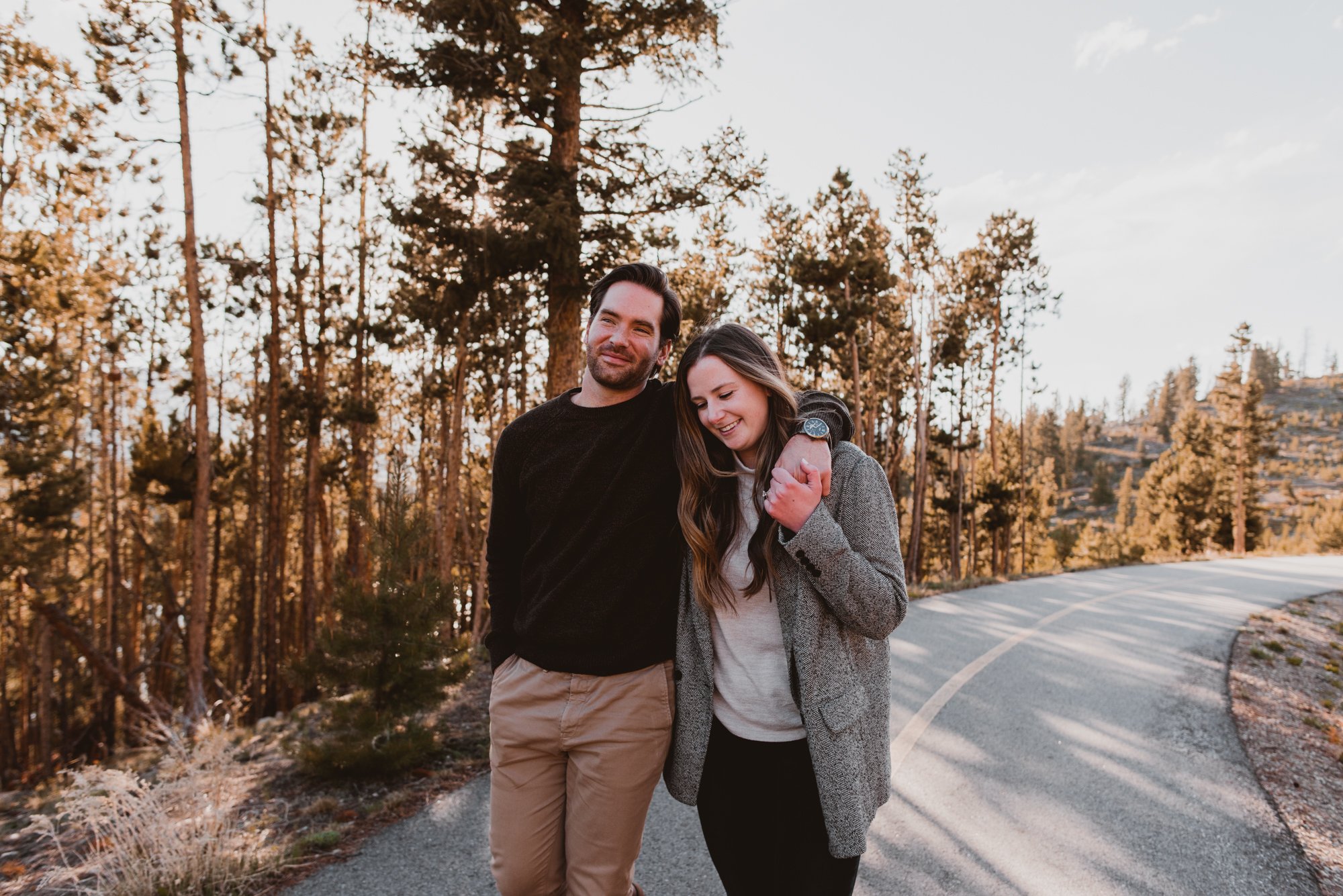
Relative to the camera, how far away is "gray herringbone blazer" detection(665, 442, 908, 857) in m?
1.66

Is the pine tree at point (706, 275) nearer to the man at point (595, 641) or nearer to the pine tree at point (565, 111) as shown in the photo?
the pine tree at point (565, 111)

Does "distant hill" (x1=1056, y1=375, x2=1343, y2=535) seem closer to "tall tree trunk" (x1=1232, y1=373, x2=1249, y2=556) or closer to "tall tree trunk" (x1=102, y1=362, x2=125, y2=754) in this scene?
"tall tree trunk" (x1=1232, y1=373, x2=1249, y2=556)

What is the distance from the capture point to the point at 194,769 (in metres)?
3.75

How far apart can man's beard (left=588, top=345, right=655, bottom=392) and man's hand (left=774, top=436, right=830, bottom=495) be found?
2.03 ft

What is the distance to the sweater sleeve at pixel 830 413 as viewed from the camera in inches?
76.4

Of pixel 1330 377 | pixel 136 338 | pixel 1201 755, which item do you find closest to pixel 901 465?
pixel 1201 755

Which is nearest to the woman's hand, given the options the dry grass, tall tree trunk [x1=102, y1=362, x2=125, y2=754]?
the dry grass

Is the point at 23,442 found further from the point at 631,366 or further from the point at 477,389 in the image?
the point at 631,366

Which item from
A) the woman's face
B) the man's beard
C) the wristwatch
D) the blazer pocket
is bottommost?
the blazer pocket

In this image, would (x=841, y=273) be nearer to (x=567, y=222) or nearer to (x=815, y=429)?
(x=567, y=222)

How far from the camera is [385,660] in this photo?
478cm

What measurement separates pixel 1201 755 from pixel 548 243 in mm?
7415

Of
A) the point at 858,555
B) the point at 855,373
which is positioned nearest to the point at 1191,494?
the point at 855,373

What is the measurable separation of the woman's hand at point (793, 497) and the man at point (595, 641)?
0.59ft
